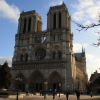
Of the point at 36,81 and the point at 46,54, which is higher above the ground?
the point at 46,54

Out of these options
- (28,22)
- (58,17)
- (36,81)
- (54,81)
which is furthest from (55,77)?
(28,22)

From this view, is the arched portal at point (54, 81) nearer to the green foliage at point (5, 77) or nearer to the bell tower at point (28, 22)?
the green foliage at point (5, 77)

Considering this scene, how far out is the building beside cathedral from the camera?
4231cm

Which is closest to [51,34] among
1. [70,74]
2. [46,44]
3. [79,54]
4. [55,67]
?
[46,44]

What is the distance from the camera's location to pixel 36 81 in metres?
45.3

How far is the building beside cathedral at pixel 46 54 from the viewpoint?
42.3 m

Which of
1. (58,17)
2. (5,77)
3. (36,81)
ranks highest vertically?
(58,17)

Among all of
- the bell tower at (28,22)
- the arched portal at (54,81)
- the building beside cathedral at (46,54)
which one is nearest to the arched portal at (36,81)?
the building beside cathedral at (46,54)

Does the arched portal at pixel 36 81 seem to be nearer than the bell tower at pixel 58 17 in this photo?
Yes

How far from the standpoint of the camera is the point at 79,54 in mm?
75875

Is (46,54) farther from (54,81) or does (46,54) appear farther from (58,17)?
(58,17)

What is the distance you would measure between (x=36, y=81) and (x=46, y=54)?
8540 millimetres

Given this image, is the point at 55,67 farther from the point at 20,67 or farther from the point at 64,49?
the point at 20,67

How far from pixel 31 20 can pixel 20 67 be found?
16386 mm
